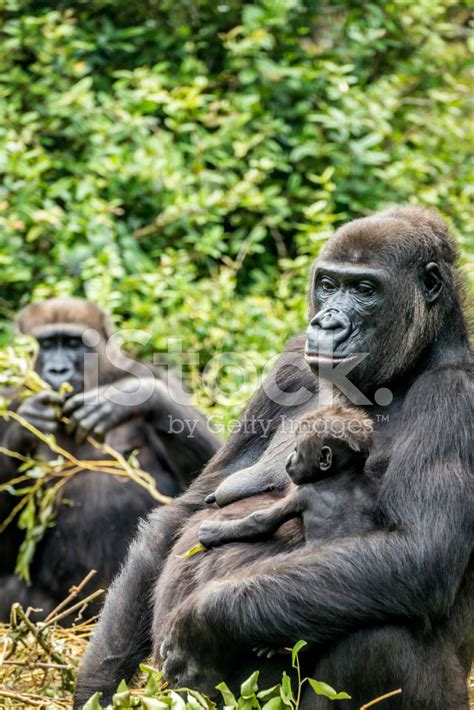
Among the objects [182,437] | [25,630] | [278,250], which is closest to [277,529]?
[25,630]

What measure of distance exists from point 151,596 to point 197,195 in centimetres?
499

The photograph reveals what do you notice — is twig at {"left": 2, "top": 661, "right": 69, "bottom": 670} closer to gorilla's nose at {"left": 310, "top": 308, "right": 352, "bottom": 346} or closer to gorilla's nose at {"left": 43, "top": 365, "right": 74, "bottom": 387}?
gorilla's nose at {"left": 310, "top": 308, "right": 352, "bottom": 346}

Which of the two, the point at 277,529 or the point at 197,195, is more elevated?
the point at 277,529

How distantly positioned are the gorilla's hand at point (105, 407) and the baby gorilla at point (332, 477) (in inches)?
129

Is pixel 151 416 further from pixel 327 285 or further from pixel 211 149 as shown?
pixel 327 285

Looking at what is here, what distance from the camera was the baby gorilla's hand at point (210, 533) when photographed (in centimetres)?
392

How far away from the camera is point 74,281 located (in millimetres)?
8555

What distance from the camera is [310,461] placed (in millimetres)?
3631

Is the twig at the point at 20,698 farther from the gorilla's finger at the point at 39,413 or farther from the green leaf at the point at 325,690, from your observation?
the gorilla's finger at the point at 39,413

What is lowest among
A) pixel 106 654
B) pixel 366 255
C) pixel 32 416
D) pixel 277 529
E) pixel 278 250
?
pixel 278 250

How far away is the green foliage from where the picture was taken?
3430 mm

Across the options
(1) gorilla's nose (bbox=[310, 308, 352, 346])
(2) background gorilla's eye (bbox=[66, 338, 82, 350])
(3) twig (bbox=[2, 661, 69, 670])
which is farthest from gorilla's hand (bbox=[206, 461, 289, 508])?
(2) background gorilla's eye (bbox=[66, 338, 82, 350])

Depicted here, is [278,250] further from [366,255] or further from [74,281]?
[366,255]

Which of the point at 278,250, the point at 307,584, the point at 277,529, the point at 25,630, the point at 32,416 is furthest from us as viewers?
the point at 278,250
